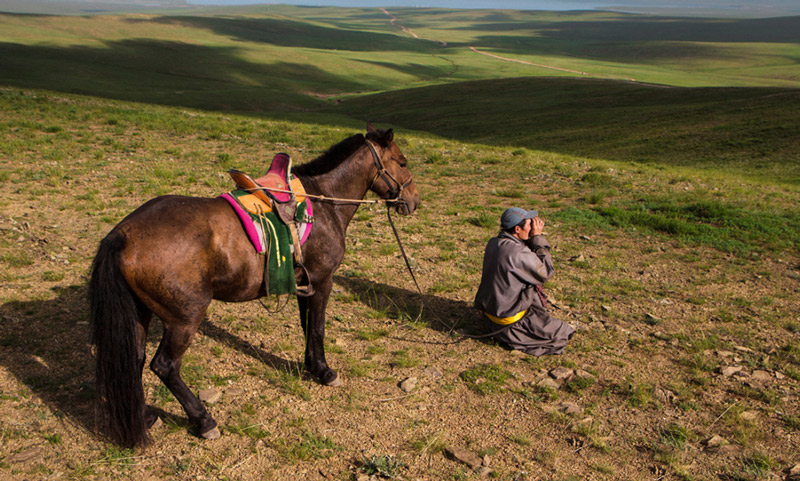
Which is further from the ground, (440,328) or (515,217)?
(515,217)

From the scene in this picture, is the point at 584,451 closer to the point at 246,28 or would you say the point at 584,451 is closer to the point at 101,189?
the point at 101,189

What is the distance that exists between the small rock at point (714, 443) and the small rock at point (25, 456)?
256 inches

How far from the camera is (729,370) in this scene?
21.9 ft

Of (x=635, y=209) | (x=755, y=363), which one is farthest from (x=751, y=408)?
(x=635, y=209)

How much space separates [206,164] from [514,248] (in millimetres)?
12035

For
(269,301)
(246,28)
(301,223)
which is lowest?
(269,301)

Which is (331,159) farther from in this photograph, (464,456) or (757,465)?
(757,465)

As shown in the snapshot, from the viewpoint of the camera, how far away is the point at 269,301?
329 inches

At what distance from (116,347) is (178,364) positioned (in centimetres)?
57

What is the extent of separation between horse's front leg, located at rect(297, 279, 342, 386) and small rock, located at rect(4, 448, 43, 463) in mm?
2746

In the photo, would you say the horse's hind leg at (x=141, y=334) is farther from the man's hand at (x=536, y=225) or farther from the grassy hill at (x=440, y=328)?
the man's hand at (x=536, y=225)

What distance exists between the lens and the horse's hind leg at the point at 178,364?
4.84 meters

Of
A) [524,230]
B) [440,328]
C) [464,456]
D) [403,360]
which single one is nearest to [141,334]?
[403,360]

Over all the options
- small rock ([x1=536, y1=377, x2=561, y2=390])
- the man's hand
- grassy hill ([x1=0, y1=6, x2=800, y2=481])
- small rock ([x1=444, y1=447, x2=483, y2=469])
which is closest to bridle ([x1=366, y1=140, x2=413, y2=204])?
the man's hand
